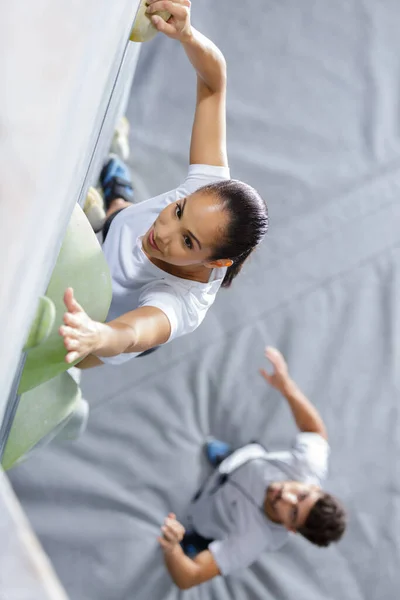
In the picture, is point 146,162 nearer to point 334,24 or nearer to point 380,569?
point 334,24

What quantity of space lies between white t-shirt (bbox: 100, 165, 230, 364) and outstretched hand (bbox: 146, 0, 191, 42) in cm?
12

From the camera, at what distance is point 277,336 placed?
3.82 feet

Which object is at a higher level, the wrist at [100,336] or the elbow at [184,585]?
the wrist at [100,336]

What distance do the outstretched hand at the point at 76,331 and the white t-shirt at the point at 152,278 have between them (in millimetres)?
142

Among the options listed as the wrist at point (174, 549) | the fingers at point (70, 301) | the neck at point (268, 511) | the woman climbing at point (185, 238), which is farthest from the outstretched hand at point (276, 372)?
the fingers at point (70, 301)

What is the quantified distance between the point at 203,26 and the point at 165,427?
746 mm

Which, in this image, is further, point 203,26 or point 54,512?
point 203,26

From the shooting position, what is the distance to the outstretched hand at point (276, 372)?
3.51 ft

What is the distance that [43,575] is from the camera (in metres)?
0.23

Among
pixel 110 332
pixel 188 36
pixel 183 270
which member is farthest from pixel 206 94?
pixel 110 332

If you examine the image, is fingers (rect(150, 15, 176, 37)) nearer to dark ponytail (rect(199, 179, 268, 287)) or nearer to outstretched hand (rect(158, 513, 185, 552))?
dark ponytail (rect(199, 179, 268, 287))

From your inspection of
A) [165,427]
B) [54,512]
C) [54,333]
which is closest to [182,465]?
[165,427]

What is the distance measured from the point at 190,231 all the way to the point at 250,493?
590mm

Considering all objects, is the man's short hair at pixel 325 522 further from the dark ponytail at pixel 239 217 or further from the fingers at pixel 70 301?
the fingers at pixel 70 301
